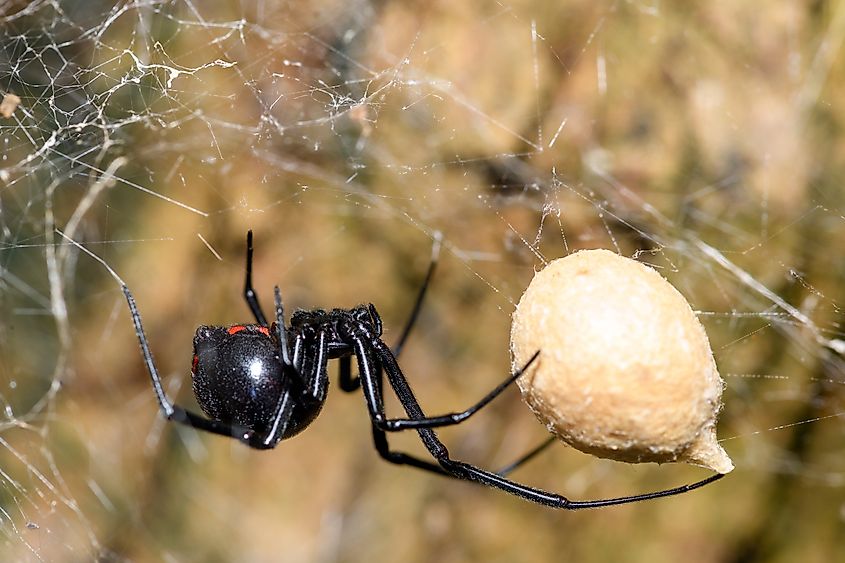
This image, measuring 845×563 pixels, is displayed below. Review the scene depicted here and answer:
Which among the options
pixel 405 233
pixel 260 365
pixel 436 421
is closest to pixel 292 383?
pixel 260 365

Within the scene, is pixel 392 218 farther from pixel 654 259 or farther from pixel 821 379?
pixel 821 379

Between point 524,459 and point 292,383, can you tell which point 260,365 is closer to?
point 292,383

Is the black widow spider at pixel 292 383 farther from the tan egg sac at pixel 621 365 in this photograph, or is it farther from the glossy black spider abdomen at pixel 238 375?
the tan egg sac at pixel 621 365

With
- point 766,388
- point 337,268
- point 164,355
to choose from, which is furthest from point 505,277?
point 164,355

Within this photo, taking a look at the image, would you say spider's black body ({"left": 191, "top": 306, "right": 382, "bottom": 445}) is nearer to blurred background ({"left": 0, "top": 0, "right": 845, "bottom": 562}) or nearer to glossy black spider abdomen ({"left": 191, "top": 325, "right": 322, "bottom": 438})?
glossy black spider abdomen ({"left": 191, "top": 325, "right": 322, "bottom": 438})

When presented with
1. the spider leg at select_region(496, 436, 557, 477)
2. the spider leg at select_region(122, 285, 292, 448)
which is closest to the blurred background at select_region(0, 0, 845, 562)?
the spider leg at select_region(496, 436, 557, 477)
